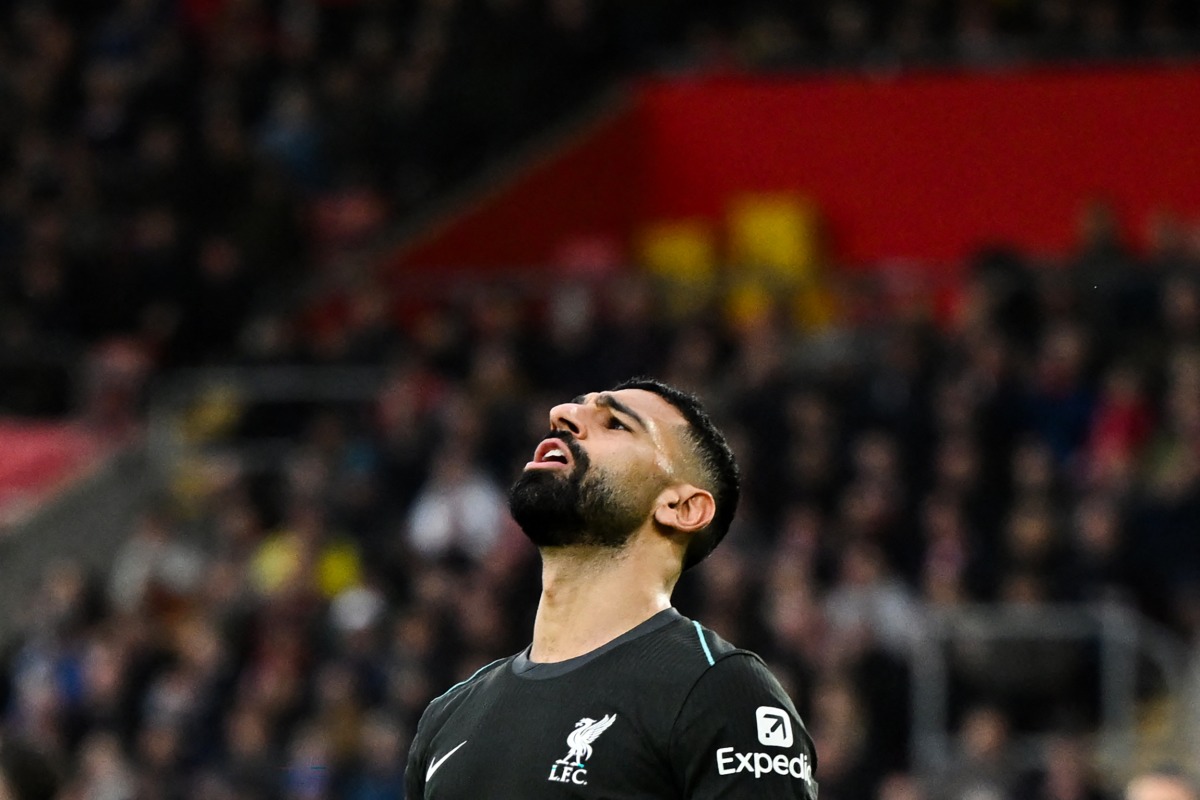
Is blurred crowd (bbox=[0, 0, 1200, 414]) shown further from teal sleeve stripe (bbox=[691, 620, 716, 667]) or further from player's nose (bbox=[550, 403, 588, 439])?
teal sleeve stripe (bbox=[691, 620, 716, 667])

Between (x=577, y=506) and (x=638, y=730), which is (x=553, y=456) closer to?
(x=577, y=506)

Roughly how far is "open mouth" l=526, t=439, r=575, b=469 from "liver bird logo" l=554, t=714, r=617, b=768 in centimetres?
42

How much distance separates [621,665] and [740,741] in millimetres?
271

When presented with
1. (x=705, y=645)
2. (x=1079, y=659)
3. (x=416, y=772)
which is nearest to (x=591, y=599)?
(x=705, y=645)

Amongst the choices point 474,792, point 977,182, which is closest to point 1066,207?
point 977,182

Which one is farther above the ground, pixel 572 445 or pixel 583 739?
pixel 572 445

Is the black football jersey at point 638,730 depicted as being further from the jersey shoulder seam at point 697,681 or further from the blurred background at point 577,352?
the blurred background at point 577,352

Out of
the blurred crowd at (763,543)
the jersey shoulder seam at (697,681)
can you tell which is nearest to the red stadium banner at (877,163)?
the blurred crowd at (763,543)

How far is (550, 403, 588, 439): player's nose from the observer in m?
3.54

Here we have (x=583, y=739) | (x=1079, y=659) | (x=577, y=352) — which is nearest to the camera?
(x=583, y=739)

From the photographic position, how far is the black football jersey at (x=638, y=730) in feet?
10.4

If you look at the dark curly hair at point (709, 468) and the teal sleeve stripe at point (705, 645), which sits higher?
the dark curly hair at point (709, 468)

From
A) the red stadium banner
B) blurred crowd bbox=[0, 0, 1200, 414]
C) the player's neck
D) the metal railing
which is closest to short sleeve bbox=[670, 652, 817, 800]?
the player's neck

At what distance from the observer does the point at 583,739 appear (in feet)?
10.7
